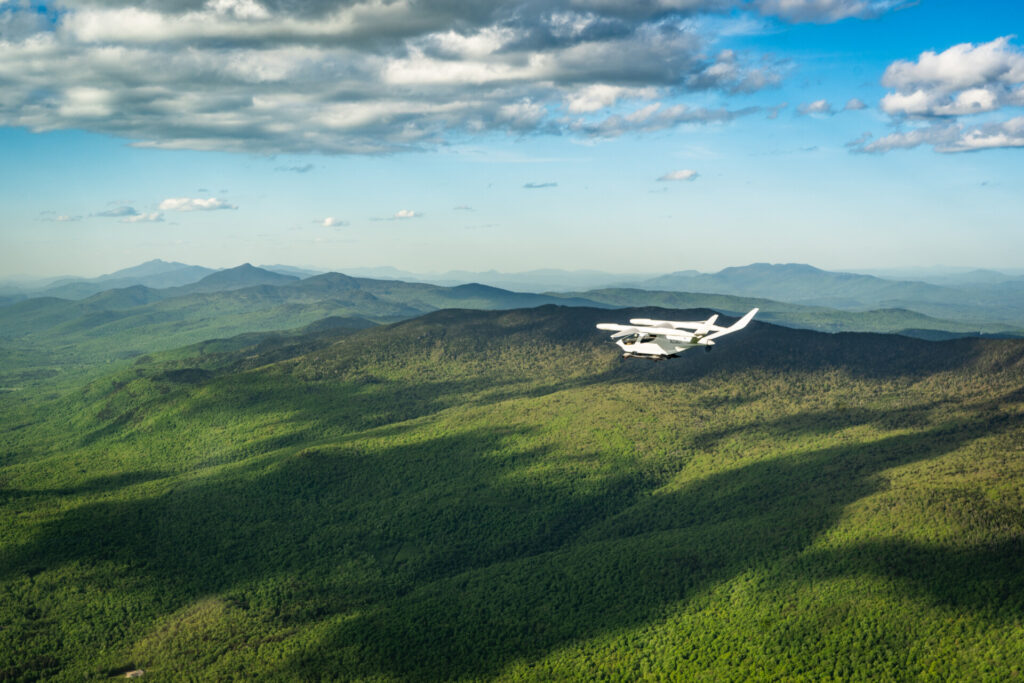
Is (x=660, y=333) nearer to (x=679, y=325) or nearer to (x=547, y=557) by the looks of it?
(x=679, y=325)

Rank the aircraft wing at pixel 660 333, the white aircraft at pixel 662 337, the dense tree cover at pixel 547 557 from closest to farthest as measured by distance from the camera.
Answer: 1. the aircraft wing at pixel 660 333
2. the white aircraft at pixel 662 337
3. the dense tree cover at pixel 547 557

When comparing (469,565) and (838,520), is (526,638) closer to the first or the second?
(469,565)

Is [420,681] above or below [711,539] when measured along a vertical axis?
below

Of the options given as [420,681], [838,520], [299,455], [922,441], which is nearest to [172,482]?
[299,455]

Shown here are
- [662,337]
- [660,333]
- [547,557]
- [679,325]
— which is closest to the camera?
[660,333]

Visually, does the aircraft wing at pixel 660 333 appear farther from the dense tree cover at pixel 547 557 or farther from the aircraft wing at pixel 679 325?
the dense tree cover at pixel 547 557

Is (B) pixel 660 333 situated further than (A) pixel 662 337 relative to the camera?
No

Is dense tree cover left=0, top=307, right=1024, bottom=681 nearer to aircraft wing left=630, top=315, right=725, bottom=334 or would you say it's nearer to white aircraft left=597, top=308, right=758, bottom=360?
aircraft wing left=630, top=315, right=725, bottom=334

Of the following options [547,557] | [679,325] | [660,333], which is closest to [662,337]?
[679,325]

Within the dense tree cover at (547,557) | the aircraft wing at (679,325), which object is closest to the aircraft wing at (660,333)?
the aircraft wing at (679,325)
